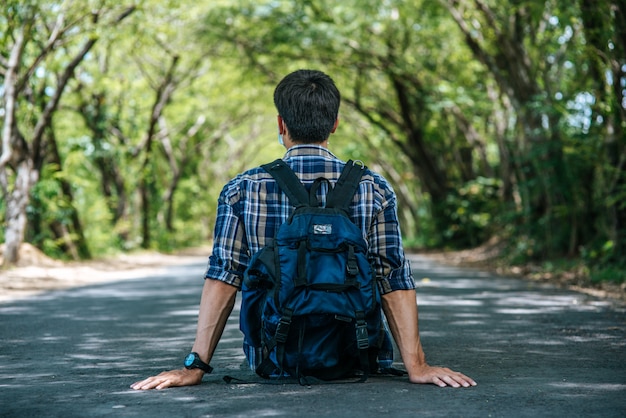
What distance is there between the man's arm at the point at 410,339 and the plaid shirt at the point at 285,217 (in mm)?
61

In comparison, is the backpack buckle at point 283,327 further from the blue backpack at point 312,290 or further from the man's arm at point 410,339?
the man's arm at point 410,339

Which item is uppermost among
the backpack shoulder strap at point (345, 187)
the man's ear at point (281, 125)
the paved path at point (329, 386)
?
the man's ear at point (281, 125)

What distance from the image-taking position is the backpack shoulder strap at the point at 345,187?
440cm

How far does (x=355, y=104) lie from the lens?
29688 millimetres

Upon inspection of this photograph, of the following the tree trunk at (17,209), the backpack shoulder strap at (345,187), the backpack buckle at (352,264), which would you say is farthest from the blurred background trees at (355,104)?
the backpack buckle at (352,264)

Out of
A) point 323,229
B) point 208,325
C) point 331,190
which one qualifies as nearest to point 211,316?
point 208,325

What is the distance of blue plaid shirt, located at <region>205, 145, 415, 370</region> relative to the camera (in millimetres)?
4516

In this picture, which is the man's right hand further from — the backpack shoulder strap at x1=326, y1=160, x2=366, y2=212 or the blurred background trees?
the blurred background trees

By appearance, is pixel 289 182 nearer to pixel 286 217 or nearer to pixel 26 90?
pixel 286 217

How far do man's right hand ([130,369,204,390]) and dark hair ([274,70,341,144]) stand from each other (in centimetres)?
127

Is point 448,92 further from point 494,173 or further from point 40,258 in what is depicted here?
point 40,258

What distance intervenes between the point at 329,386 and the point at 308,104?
1370mm

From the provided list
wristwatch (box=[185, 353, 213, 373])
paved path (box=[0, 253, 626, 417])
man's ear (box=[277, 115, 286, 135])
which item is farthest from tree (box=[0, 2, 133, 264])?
wristwatch (box=[185, 353, 213, 373])

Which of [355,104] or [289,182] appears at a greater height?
[355,104]
